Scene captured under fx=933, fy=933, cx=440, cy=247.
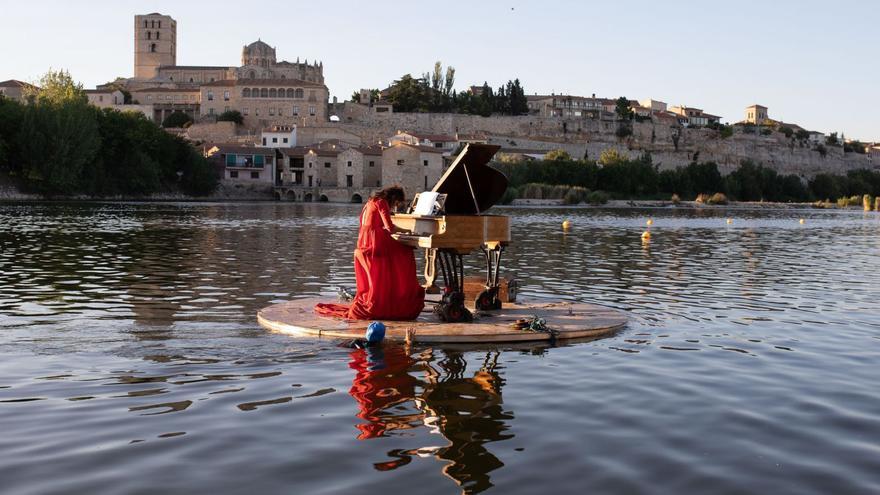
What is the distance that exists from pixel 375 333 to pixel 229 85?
409 feet

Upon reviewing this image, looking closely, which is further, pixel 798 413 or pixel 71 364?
pixel 71 364

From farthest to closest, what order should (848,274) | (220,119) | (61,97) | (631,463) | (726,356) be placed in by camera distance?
(220,119) < (61,97) < (848,274) < (726,356) < (631,463)

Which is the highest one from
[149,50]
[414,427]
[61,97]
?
[149,50]

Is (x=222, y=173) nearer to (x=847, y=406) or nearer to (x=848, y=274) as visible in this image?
(x=848, y=274)

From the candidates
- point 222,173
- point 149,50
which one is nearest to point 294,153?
point 222,173

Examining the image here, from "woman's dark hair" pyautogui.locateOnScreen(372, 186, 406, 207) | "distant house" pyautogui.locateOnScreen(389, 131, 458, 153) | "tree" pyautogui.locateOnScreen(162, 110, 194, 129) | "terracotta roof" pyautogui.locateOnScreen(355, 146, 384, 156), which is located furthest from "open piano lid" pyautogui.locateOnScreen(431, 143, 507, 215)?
"tree" pyautogui.locateOnScreen(162, 110, 194, 129)

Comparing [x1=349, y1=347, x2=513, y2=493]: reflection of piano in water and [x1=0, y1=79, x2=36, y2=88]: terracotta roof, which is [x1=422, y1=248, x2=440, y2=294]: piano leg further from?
[x1=0, y1=79, x2=36, y2=88]: terracotta roof

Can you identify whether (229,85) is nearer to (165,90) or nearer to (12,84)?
(165,90)

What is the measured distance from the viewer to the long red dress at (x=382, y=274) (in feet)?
37.4

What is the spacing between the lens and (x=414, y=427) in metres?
7.46

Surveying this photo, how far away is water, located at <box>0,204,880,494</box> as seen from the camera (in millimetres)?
6242

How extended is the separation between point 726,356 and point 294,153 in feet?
314

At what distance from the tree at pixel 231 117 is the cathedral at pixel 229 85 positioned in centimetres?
111

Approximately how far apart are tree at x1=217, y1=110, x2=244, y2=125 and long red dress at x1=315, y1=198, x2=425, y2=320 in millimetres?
116726
